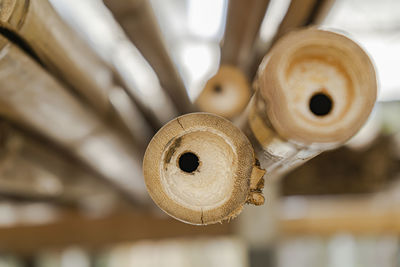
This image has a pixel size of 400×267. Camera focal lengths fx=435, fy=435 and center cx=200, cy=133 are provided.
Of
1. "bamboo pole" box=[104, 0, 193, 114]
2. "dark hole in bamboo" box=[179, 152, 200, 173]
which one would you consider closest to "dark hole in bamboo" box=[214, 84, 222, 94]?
"bamboo pole" box=[104, 0, 193, 114]

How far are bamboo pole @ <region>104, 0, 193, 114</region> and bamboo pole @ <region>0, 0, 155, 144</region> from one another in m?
0.10

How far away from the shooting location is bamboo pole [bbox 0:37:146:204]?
762 millimetres

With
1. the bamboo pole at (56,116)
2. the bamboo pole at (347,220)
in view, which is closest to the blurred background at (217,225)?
the bamboo pole at (347,220)

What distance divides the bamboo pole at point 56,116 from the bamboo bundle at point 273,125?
1.15 ft

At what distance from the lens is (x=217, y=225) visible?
2.40 m

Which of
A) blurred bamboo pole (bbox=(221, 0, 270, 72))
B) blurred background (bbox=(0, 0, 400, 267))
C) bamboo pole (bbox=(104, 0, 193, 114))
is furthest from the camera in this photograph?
blurred background (bbox=(0, 0, 400, 267))

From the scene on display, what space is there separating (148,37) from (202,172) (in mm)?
532

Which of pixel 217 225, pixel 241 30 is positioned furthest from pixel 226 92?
pixel 217 225

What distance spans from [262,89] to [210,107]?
666 mm

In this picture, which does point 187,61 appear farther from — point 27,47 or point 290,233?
point 27,47

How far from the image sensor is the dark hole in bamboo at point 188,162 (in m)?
0.56

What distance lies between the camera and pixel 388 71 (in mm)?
3508

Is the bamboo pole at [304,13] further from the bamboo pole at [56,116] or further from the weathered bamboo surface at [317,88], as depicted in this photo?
the bamboo pole at [56,116]

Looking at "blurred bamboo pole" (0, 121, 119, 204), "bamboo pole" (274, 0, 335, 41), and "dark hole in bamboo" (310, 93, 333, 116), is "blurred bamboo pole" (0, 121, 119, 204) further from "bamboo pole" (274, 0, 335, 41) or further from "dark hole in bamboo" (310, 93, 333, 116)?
"dark hole in bamboo" (310, 93, 333, 116)
